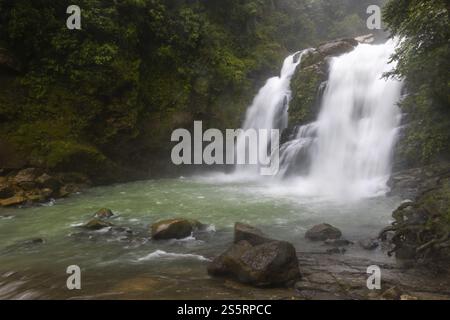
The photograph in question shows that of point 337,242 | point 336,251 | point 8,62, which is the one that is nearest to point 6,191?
point 8,62

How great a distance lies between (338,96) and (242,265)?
1203cm

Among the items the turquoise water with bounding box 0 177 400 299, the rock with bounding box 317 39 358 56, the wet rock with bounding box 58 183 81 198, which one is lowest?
the turquoise water with bounding box 0 177 400 299

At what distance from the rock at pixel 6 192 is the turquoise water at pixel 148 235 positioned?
1.08m

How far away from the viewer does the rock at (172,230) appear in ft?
28.7

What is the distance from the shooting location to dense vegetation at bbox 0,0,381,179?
1427cm

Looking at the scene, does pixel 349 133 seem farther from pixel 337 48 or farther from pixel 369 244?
pixel 369 244

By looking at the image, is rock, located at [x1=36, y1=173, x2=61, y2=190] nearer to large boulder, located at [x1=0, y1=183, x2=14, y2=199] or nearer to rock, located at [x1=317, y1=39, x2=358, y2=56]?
large boulder, located at [x1=0, y1=183, x2=14, y2=199]

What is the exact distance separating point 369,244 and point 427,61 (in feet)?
12.5

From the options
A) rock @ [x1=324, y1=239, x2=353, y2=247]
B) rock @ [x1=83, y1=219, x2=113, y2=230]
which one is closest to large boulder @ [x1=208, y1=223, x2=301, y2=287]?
rock @ [x1=324, y1=239, x2=353, y2=247]

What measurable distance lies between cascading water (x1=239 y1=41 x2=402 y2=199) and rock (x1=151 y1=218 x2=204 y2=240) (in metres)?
5.50

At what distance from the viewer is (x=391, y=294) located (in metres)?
5.60

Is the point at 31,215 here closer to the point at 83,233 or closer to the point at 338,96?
the point at 83,233

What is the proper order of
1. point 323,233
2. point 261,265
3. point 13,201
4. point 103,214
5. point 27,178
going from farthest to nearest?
point 27,178 < point 13,201 < point 103,214 < point 323,233 < point 261,265

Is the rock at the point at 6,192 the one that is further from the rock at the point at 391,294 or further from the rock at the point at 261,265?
the rock at the point at 391,294
